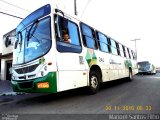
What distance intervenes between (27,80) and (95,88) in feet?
9.88

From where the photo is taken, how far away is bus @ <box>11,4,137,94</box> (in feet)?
19.0

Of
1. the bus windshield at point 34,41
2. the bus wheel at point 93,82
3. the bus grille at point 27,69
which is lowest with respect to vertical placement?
the bus wheel at point 93,82

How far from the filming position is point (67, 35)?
649cm

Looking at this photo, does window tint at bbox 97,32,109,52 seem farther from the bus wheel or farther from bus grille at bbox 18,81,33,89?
bus grille at bbox 18,81,33,89

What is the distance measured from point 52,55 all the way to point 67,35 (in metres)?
1.07

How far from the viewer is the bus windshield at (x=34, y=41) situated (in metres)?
6.03

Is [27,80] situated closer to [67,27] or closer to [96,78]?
[67,27]

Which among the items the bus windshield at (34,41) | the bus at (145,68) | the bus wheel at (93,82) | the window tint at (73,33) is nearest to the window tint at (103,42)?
the bus wheel at (93,82)

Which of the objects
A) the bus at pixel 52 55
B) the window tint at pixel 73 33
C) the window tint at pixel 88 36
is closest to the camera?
the bus at pixel 52 55

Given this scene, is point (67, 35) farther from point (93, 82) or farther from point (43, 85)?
point (93, 82)

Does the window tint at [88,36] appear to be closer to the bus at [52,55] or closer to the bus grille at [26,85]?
the bus at [52,55]

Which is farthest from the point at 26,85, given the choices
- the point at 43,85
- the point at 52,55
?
the point at 52,55

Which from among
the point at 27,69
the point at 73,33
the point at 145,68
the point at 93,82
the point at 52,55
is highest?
the point at 73,33

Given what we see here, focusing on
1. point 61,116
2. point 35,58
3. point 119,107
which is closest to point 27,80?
point 35,58
